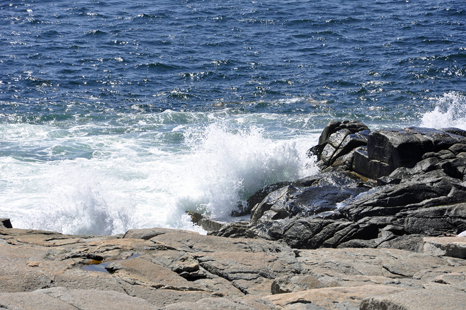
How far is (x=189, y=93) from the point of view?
2006cm

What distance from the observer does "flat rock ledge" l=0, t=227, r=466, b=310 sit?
12.5ft

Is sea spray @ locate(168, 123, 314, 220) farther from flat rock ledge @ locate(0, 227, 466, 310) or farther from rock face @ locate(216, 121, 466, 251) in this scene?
flat rock ledge @ locate(0, 227, 466, 310)

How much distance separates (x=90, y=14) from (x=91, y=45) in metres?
6.55

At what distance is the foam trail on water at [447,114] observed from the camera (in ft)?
54.9

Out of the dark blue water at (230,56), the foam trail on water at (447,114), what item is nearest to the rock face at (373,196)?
the foam trail on water at (447,114)

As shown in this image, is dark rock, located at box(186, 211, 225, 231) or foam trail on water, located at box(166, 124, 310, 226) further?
foam trail on water, located at box(166, 124, 310, 226)

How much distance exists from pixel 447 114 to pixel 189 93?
10683 mm

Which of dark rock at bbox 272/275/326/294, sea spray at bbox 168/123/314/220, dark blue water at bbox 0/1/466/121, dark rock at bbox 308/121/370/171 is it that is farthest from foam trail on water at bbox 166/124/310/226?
dark rock at bbox 272/275/326/294

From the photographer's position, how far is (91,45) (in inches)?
989

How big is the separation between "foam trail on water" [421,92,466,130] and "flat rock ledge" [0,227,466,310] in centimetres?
1195

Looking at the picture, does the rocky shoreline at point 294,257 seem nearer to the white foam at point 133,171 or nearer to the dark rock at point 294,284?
the dark rock at point 294,284

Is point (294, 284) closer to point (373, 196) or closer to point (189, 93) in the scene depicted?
point (373, 196)

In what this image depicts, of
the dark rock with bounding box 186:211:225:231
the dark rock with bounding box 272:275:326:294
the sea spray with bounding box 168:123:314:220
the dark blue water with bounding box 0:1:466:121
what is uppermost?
the dark blue water with bounding box 0:1:466:121

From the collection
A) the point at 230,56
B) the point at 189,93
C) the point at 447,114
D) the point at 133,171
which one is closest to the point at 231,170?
the point at 133,171
